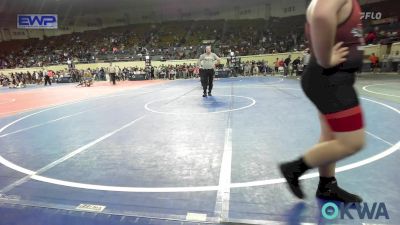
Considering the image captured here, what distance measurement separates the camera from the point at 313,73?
222cm

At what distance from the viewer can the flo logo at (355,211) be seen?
2421 mm

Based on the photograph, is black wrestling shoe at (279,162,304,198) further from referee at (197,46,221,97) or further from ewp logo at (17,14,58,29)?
ewp logo at (17,14,58,29)

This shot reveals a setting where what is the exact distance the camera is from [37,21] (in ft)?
89.2

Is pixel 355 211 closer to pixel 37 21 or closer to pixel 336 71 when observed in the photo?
pixel 336 71

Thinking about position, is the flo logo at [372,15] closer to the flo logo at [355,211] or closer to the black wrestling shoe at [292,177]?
the flo logo at [355,211]

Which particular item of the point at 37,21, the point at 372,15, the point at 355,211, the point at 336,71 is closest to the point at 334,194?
the point at 355,211

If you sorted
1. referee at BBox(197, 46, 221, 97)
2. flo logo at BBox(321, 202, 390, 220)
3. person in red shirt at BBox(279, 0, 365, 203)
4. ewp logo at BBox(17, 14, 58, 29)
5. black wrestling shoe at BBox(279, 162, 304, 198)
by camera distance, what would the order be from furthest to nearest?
ewp logo at BBox(17, 14, 58, 29) → referee at BBox(197, 46, 221, 97) → black wrestling shoe at BBox(279, 162, 304, 198) → flo logo at BBox(321, 202, 390, 220) → person in red shirt at BBox(279, 0, 365, 203)

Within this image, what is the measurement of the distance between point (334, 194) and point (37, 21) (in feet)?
99.8

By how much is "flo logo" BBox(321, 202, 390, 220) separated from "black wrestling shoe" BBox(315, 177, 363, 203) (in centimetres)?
5

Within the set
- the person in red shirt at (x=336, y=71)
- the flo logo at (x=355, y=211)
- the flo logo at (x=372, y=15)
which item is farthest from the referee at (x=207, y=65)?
the flo logo at (x=372, y=15)

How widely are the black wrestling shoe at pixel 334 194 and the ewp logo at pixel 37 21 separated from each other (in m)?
29.0

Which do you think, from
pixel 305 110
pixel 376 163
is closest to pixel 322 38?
pixel 376 163

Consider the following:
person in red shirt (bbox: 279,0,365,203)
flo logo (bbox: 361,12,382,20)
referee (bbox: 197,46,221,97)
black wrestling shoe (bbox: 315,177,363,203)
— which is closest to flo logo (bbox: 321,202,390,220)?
black wrestling shoe (bbox: 315,177,363,203)

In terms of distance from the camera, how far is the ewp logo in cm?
2666
